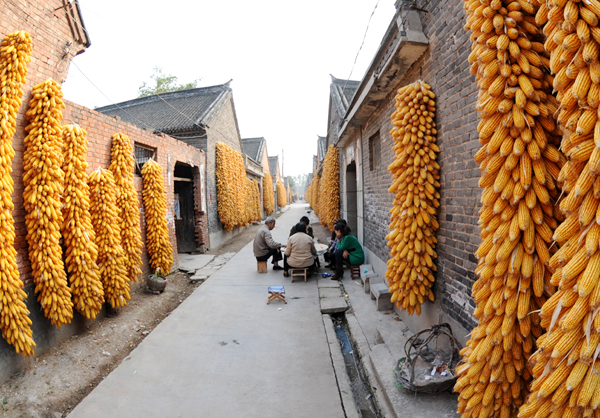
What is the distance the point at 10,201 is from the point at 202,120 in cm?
907

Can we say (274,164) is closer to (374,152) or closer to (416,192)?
(374,152)

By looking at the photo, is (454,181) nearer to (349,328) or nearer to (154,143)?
(349,328)

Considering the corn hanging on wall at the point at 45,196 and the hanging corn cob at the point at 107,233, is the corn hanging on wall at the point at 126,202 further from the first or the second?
the corn hanging on wall at the point at 45,196

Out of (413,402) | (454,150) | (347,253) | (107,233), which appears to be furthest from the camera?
(347,253)

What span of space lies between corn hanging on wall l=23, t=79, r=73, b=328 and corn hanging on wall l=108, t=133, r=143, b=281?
1507 mm

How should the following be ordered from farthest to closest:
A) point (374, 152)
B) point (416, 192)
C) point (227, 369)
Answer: point (374, 152) < point (227, 369) < point (416, 192)

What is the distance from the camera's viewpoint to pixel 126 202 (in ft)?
18.3

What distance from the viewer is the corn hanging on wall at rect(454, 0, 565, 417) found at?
6.18ft

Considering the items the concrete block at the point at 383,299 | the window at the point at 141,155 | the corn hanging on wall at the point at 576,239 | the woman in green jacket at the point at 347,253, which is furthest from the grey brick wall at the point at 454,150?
the window at the point at 141,155

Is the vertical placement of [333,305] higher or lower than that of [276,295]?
lower

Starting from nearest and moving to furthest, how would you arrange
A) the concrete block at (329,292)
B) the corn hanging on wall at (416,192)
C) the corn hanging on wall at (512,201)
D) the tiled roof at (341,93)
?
the corn hanging on wall at (512,201), the corn hanging on wall at (416,192), the concrete block at (329,292), the tiled roof at (341,93)

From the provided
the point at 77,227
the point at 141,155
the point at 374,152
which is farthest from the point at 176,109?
the point at 77,227

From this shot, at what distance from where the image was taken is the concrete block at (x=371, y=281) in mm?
5945

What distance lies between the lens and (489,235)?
84.0 inches
